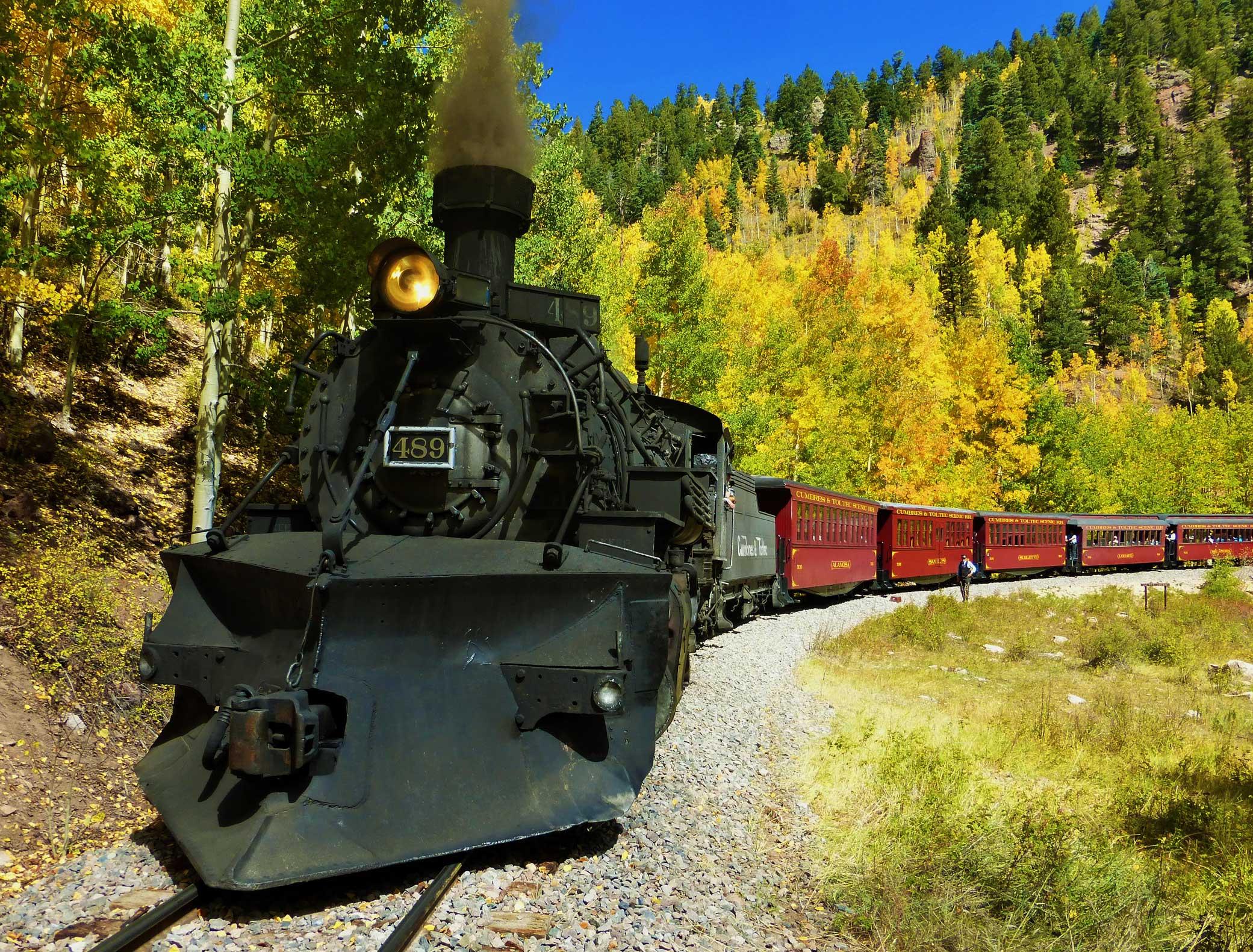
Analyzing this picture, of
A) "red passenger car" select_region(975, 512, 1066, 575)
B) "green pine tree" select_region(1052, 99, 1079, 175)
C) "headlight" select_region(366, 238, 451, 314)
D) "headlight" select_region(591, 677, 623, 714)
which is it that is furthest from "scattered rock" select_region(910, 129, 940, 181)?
"headlight" select_region(591, 677, 623, 714)

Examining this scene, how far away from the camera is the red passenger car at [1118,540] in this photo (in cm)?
3203

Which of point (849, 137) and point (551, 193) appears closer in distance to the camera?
point (551, 193)

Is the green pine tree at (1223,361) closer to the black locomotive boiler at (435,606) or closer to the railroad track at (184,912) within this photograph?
the black locomotive boiler at (435,606)

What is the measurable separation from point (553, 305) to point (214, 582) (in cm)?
287

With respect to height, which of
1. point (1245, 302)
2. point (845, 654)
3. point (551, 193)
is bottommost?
point (845, 654)

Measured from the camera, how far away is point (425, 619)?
4148 millimetres

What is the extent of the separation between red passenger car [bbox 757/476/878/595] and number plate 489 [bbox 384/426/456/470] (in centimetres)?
1167

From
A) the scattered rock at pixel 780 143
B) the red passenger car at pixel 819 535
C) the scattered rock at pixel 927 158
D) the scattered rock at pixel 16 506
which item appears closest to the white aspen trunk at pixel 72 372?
the scattered rock at pixel 16 506

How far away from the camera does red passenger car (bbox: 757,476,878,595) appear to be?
16.8 metres

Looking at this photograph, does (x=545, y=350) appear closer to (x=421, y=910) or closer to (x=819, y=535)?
(x=421, y=910)

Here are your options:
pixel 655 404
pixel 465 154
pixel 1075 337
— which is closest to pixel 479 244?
pixel 465 154

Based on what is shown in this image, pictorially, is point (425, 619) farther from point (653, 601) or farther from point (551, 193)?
point (551, 193)

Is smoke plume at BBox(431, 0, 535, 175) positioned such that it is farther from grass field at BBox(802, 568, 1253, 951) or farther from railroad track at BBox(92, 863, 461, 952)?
grass field at BBox(802, 568, 1253, 951)

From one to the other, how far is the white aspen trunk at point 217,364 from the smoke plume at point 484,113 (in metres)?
3.68
